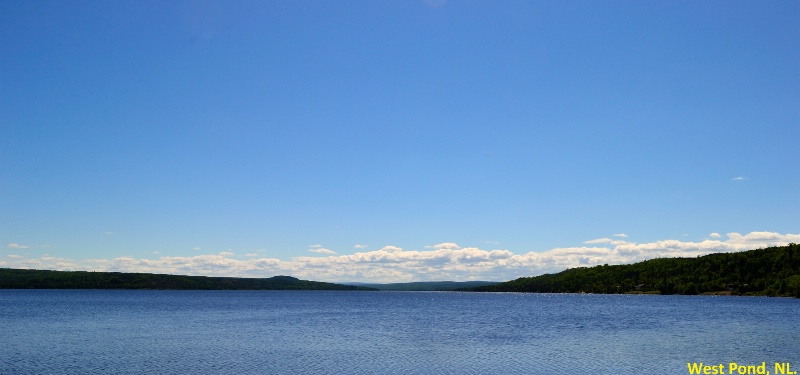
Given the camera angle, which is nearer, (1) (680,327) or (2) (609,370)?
(2) (609,370)

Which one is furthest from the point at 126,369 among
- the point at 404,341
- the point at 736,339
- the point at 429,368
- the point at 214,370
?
the point at 736,339

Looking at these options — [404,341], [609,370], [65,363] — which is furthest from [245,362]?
[609,370]

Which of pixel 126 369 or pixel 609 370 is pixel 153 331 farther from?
pixel 609 370

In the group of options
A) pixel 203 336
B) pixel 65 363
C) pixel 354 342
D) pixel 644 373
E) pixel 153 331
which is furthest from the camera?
pixel 153 331

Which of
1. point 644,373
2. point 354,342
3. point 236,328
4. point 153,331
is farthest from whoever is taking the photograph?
point 236,328

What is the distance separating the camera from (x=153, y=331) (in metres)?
76.2

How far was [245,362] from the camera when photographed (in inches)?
1889

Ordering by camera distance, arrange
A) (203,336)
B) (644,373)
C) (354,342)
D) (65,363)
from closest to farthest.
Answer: (644,373), (65,363), (354,342), (203,336)

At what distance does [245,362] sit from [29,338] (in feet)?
115

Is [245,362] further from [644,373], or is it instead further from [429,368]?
[644,373]

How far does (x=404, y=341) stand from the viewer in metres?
65.4

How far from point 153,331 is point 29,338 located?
14515 mm

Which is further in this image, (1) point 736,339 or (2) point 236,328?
(2) point 236,328

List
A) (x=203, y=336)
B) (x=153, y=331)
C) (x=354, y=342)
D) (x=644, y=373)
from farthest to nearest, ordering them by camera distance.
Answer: (x=153, y=331) < (x=203, y=336) < (x=354, y=342) < (x=644, y=373)
